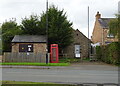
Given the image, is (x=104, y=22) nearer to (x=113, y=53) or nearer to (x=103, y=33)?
(x=103, y=33)

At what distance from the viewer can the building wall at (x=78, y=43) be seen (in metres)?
36.7

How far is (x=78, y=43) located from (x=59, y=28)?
5.86 m

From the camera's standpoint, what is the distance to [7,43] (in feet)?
120

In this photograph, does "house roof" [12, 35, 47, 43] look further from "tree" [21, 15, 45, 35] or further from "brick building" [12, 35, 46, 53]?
"tree" [21, 15, 45, 35]

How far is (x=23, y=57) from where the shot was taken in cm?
2894

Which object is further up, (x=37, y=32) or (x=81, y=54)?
(x=37, y=32)

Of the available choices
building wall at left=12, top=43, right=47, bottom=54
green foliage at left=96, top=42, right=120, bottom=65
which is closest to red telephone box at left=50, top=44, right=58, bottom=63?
building wall at left=12, top=43, right=47, bottom=54

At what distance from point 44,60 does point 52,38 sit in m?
5.43

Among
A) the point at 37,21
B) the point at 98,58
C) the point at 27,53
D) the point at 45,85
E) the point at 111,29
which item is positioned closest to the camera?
the point at 45,85

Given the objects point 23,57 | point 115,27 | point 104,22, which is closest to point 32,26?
point 23,57

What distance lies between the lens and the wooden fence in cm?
2852

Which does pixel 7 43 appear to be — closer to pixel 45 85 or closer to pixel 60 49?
pixel 60 49

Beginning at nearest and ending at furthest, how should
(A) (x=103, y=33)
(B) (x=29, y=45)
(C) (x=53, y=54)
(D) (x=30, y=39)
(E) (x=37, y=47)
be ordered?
1. (C) (x=53, y=54)
2. (B) (x=29, y=45)
3. (E) (x=37, y=47)
4. (D) (x=30, y=39)
5. (A) (x=103, y=33)

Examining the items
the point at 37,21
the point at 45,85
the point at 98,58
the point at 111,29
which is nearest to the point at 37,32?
the point at 37,21
